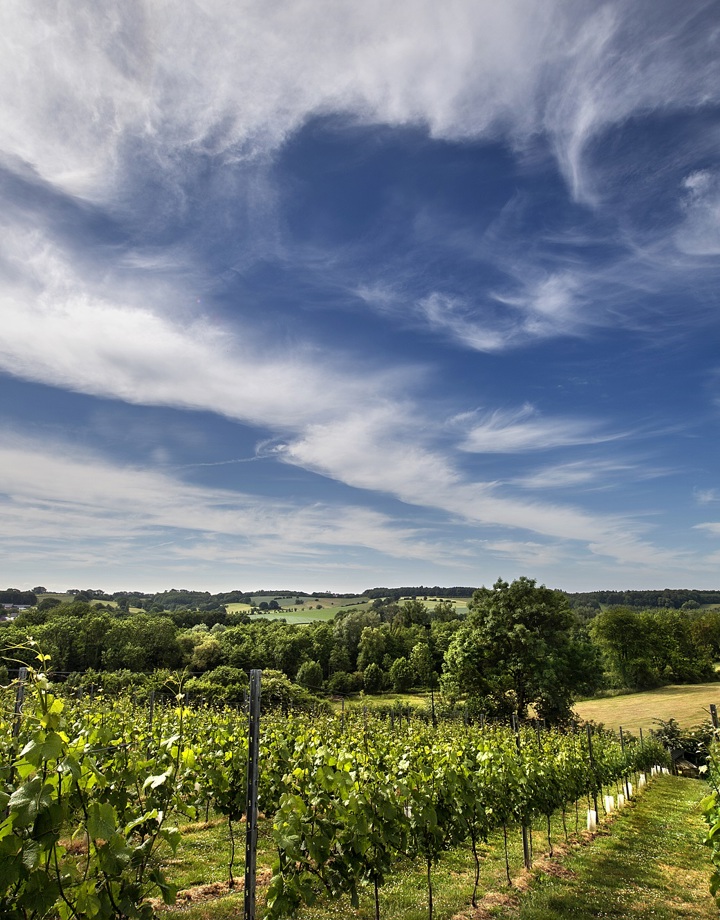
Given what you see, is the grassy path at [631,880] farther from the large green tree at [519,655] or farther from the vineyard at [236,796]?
the large green tree at [519,655]

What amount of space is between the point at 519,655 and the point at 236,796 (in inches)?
1053

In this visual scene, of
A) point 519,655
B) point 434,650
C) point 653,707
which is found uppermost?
point 519,655

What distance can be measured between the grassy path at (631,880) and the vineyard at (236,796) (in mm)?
927

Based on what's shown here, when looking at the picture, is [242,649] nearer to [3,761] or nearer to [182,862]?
[182,862]

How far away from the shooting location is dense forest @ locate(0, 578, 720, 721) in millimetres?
31406

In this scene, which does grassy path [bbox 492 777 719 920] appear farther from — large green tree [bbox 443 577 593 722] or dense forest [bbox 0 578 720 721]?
dense forest [bbox 0 578 720 721]

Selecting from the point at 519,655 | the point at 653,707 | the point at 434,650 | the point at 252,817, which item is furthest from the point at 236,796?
the point at 434,650

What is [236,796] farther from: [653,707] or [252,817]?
[653,707]

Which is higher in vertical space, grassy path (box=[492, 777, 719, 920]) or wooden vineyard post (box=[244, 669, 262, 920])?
wooden vineyard post (box=[244, 669, 262, 920])

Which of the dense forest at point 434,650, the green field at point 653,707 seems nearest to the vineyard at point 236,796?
the dense forest at point 434,650

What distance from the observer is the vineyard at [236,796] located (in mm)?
2500

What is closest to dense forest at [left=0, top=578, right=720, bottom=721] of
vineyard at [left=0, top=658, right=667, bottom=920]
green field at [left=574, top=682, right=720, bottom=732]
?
green field at [left=574, top=682, right=720, bottom=732]

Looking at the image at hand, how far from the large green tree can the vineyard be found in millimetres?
18287

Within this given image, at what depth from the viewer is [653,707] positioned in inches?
1783
